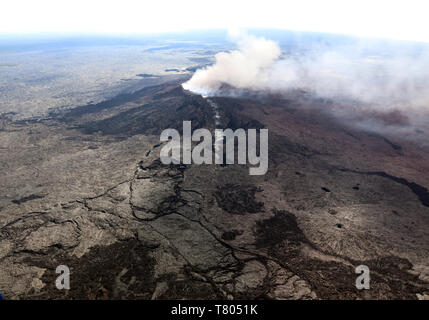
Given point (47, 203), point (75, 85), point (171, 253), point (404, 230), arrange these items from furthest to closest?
point (75, 85) < point (47, 203) < point (404, 230) < point (171, 253)

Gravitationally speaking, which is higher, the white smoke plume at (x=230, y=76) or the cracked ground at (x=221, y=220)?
the white smoke plume at (x=230, y=76)

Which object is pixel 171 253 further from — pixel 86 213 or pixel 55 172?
pixel 55 172

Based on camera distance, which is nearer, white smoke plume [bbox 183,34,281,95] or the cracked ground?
the cracked ground

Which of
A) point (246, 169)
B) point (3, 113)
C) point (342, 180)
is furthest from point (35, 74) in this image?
point (342, 180)

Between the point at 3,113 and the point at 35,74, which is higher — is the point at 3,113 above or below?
below

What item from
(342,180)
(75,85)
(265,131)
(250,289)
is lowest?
(250,289)

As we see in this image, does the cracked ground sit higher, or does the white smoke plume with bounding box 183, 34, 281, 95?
the white smoke plume with bounding box 183, 34, 281, 95

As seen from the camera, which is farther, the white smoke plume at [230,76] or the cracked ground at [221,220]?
the white smoke plume at [230,76]

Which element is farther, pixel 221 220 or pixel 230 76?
pixel 230 76
